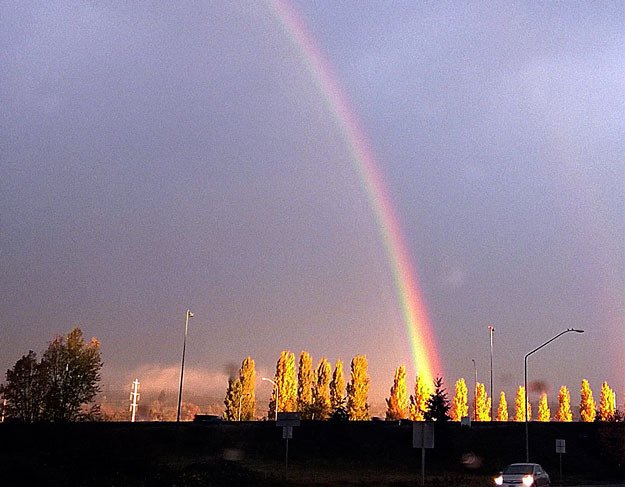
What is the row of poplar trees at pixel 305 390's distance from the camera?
13512 centimetres

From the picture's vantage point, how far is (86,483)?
3897cm

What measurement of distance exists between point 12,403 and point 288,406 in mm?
53682

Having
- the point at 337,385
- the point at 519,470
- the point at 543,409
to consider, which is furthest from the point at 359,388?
the point at 519,470

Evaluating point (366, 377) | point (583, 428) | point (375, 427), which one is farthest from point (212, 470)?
point (366, 377)

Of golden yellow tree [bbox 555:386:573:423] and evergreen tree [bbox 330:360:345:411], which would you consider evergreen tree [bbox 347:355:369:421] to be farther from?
golden yellow tree [bbox 555:386:573:423]

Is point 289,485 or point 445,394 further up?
point 445,394

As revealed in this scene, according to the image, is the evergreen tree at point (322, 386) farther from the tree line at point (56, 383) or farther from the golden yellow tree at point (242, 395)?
the tree line at point (56, 383)

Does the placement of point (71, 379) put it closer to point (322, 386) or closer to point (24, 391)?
point (24, 391)

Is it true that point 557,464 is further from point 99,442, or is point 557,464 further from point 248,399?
point 248,399

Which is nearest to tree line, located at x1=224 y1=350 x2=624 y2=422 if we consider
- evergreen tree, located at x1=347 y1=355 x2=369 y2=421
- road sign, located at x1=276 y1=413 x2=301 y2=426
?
evergreen tree, located at x1=347 y1=355 x2=369 y2=421

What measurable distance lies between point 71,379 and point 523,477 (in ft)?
200

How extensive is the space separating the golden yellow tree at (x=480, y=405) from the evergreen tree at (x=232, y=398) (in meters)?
51.6

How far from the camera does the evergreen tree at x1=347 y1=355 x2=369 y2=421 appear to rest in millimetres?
140875

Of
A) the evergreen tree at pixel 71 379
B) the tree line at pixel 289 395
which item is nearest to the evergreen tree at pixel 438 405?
the tree line at pixel 289 395
